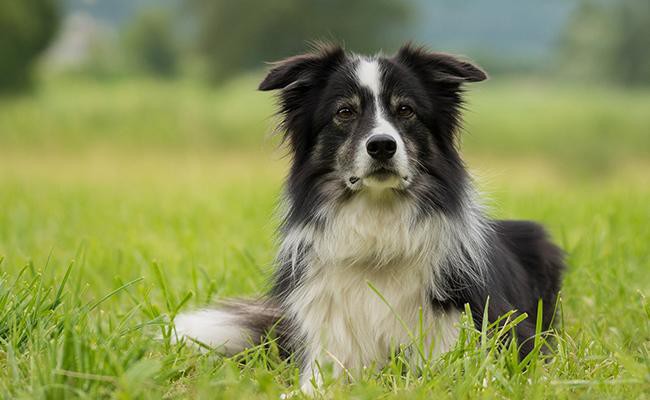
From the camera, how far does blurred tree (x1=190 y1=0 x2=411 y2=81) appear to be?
22.1 meters

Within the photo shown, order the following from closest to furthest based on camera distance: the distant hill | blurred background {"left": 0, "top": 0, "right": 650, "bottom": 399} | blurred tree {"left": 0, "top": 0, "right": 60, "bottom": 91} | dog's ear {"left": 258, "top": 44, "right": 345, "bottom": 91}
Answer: blurred background {"left": 0, "top": 0, "right": 650, "bottom": 399}, dog's ear {"left": 258, "top": 44, "right": 345, "bottom": 91}, blurred tree {"left": 0, "top": 0, "right": 60, "bottom": 91}, the distant hill

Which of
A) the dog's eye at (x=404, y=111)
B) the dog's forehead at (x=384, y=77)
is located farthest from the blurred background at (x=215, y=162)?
the dog's eye at (x=404, y=111)

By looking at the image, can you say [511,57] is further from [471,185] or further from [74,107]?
[471,185]

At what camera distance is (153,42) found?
29.1 meters

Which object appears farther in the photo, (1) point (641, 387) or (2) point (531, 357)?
(2) point (531, 357)

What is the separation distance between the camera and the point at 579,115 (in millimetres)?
22688

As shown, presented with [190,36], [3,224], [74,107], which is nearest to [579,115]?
[190,36]

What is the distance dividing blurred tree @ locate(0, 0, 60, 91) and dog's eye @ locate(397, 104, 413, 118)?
58.0 feet

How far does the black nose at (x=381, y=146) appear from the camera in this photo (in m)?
3.52

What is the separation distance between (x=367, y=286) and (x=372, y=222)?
31 cm

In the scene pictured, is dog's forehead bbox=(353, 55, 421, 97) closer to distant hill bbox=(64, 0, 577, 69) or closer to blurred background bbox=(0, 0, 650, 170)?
blurred background bbox=(0, 0, 650, 170)

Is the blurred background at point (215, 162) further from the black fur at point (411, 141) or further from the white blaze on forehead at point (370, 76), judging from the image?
the white blaze on forehead at point (370, 76)

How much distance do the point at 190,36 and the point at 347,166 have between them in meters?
20.4

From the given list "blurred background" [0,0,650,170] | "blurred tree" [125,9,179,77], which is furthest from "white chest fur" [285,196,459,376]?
"blurred tree" [125,9,179,77]
